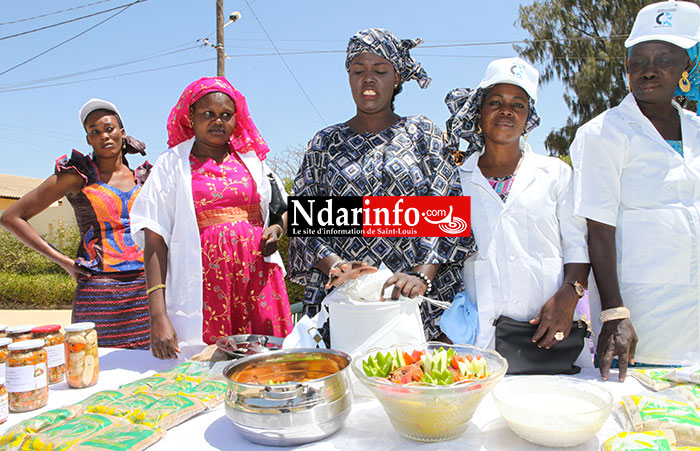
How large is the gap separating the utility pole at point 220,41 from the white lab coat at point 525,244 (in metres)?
9.86

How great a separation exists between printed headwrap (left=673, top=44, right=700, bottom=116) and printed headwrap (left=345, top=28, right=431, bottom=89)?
1066 millimetres

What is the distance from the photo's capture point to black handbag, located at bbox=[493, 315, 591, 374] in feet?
5.94

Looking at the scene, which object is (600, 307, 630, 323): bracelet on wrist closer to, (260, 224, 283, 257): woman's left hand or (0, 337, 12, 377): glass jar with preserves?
(260, 224, 283, 257): woman's left hand

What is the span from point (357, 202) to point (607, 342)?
1080 millimetres

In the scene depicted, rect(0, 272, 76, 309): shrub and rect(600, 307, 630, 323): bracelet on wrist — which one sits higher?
rect(600, 307, 630, 323): bracelet on wrist

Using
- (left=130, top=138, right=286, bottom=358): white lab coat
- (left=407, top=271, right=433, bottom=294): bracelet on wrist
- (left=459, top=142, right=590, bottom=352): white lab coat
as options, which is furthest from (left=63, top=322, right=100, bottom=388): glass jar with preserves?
(left=459, top=142, right=590, bottom=352): white lab coat

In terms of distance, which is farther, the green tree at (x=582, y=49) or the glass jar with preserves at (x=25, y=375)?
the green tree at (x=582, y=49)

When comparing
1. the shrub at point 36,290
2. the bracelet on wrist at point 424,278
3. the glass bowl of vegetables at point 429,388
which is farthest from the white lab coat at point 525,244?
the shrub at point 36,290

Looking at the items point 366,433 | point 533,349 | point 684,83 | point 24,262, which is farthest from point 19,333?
point 24,262

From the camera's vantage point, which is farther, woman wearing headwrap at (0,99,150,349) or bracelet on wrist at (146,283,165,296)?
woman wearing headwrap at (0,99,150,349)

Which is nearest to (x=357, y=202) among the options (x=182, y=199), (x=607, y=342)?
(x=182, y=199)

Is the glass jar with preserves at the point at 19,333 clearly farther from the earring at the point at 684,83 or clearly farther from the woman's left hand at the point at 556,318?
the earring at the point at 684,83

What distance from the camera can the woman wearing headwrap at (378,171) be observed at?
202cm

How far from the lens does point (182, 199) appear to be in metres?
2.18
